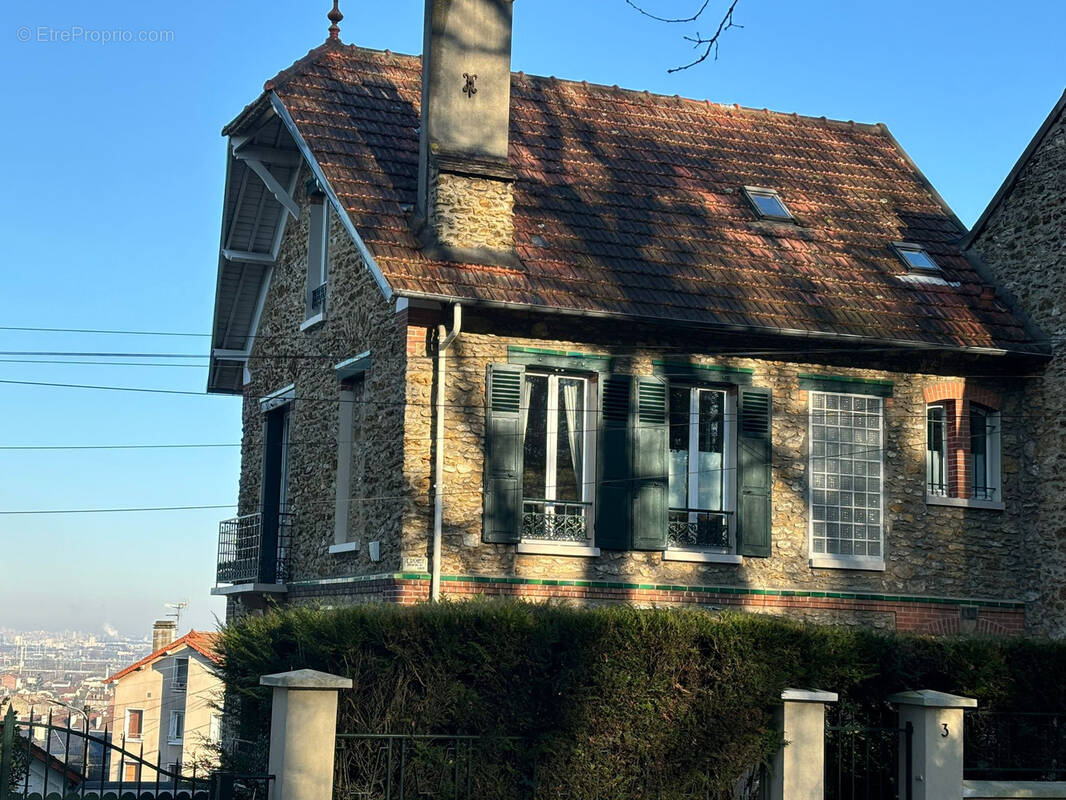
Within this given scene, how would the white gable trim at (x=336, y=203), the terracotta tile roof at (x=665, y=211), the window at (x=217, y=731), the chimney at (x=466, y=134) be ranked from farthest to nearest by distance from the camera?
1. the terracotta tile roof at (x=665, y=211)
2. the chimney at (x=466, y=134)
3. the white gable trim at (x=336, y=203)
4. the window at (x=217, y=731)

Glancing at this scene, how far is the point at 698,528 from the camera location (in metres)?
17.6

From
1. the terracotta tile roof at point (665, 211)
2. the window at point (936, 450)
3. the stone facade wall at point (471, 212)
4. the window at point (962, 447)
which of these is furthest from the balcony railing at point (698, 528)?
the stone facade wall at point (471, 212)

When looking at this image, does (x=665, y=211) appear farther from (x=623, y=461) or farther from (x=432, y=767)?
(x=432, y=767)

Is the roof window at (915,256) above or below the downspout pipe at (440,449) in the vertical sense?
above

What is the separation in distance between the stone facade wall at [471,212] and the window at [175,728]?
36.4 metres

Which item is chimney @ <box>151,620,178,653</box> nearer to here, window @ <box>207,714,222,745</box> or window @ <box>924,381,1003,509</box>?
window @ <box>207,714,222,745</box>

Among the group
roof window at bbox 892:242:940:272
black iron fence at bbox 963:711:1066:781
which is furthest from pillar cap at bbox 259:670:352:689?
roof window at bbox 892:242:940:272

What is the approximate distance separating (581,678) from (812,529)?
24.8 feet

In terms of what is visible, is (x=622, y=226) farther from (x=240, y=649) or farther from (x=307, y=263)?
(x=240, y=649)

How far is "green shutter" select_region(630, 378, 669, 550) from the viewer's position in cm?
1700

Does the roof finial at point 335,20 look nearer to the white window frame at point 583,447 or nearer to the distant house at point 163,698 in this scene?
the white window frame at point 583,447

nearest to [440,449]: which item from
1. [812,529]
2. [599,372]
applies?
[599,372]

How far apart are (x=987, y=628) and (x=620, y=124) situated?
28.0 feet

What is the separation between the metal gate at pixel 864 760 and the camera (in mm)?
11758
